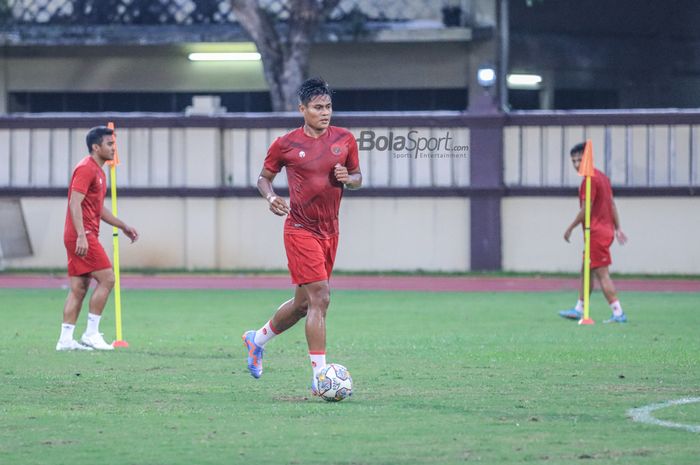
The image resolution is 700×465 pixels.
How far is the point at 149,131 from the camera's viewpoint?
23984 mm

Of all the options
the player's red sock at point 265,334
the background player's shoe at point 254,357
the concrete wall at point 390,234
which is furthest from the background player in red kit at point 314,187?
the concrete wall at point 390,234

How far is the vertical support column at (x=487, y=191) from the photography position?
23.0m

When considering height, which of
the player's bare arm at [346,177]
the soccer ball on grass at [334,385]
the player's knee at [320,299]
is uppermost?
the player's bare arm at [346,177]

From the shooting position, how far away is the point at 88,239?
12562 mm

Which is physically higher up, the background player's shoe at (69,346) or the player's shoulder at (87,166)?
the player's shoulder at (87,166)

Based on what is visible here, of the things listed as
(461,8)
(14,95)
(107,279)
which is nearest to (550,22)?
(461,8)

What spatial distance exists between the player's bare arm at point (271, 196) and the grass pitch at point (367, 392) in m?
1.23

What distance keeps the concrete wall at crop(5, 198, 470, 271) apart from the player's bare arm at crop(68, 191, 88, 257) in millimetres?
11015

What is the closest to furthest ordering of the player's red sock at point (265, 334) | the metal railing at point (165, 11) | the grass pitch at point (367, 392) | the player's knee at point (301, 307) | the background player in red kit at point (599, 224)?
1. the grass pitch at point (367, 392)
2. the player's knee at point (301, 307)
3. the player's red sock at point (265, 334)
4. the background player in red kit at point (599, 224)
5. the metal railing at point (165, 11)

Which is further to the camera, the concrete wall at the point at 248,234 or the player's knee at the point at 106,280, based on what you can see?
the concrete wall at the point at 248,234

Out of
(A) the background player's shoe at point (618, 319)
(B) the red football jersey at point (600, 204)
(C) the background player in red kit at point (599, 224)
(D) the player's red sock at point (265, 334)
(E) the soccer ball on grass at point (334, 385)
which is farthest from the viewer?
(B) the red football jersey at point (600, 204)

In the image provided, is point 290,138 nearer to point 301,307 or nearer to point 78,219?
→ point 301,307

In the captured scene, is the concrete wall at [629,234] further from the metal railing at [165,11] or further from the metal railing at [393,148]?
the metal railing at [165,11]

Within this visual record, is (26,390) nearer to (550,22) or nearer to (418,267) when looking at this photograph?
(418,267)
